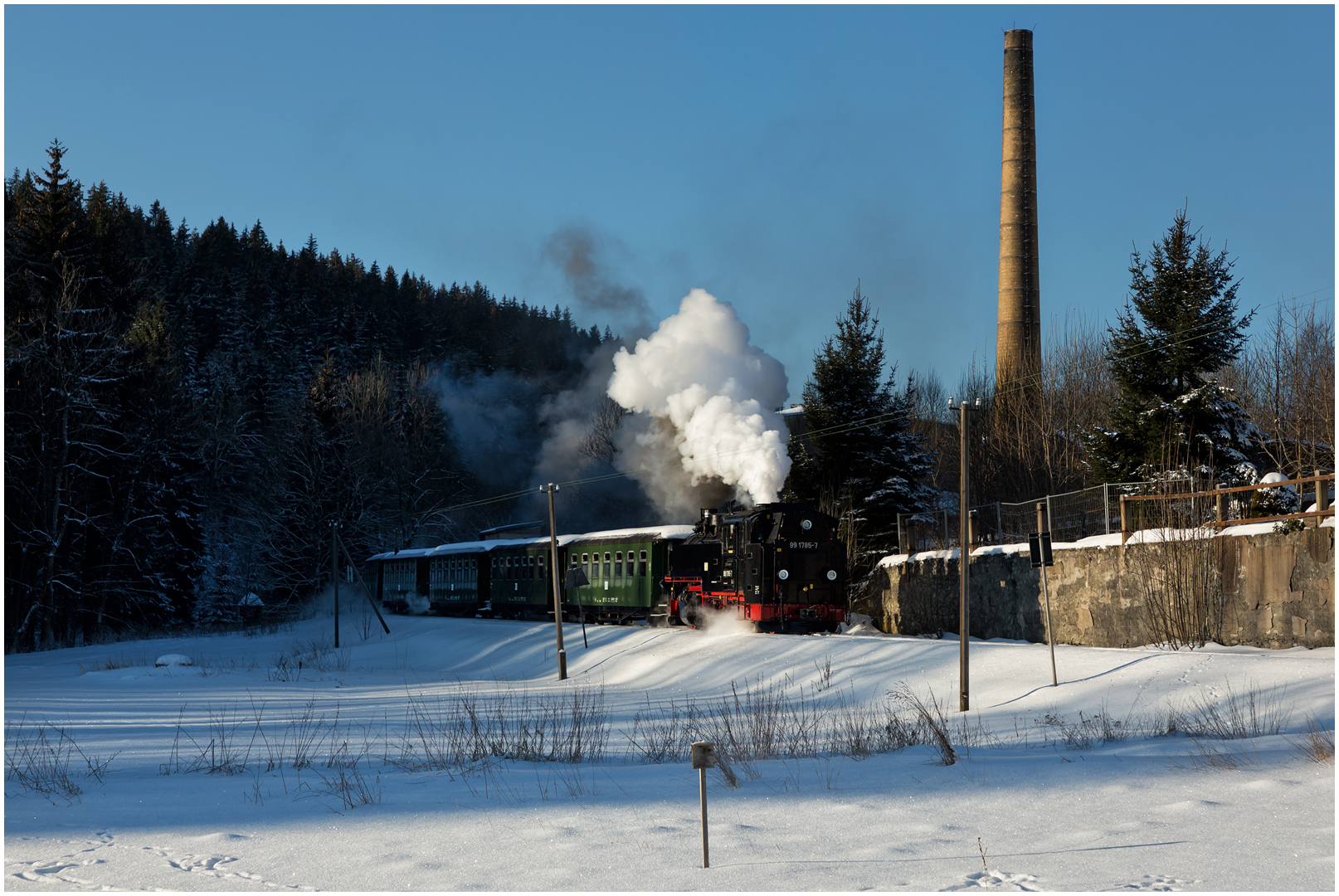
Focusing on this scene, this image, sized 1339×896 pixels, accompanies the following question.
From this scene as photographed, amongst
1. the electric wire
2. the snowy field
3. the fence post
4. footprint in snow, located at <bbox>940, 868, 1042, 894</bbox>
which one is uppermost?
the electric wire

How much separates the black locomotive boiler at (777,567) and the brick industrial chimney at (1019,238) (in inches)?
822

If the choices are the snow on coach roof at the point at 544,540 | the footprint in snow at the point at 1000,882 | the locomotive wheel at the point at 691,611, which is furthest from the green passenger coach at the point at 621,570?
the footprint in snow at the point at 1000,882

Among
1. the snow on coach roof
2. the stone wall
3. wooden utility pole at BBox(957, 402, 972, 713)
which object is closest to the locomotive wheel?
the snow on coach roof

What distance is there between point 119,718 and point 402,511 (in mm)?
46842

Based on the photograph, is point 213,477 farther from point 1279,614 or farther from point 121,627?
point 1279,614

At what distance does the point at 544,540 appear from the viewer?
36.0 m

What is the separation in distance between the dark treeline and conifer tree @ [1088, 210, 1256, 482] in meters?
32.8

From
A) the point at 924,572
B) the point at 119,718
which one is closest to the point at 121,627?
the point at 119,718

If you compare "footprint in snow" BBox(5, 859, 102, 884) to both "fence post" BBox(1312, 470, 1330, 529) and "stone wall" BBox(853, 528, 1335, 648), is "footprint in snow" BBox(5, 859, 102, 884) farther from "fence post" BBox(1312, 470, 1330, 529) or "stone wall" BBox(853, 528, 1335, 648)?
"fence post" BBox(1312, 470, 1330, 529)

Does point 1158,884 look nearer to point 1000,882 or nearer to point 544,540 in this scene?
point 1000,882

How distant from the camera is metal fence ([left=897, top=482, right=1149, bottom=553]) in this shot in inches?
979

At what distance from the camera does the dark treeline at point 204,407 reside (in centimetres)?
3722

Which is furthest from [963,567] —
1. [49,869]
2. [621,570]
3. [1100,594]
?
[621,570]

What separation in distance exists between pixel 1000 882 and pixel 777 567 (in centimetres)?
1933
